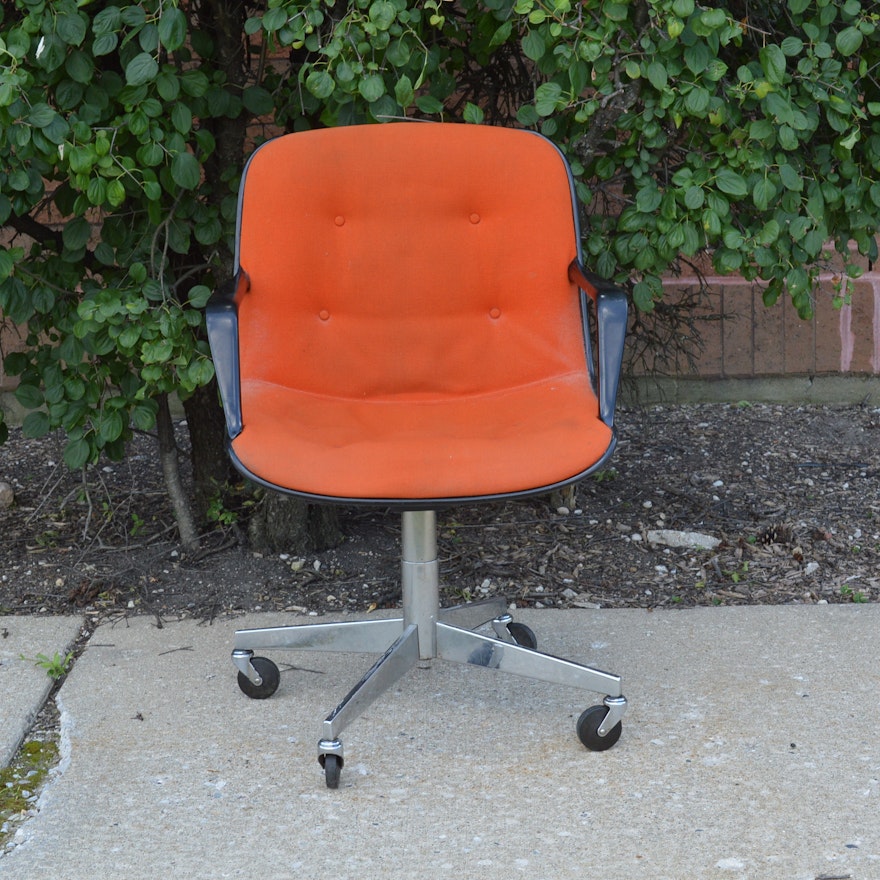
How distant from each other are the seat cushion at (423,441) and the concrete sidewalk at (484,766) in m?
0.50

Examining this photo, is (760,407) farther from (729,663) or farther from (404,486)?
(404,486)

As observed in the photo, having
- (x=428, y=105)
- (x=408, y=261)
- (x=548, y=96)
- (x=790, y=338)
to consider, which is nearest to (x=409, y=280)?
(x=408, y=261)

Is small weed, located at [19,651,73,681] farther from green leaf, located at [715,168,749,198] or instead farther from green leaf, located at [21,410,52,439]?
green leaf, located at [715,168,749,198]

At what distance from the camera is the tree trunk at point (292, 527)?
9.34ft

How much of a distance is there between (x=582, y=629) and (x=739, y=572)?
50 cm

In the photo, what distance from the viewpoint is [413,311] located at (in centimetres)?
235

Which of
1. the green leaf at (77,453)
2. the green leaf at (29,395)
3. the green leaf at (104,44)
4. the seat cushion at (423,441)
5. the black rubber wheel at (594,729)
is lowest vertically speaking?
the black rubber wheel at (594,729)

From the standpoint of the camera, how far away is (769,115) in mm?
2182

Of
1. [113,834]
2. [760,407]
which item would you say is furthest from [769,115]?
[760,407]

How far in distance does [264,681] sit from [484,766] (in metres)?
0.48

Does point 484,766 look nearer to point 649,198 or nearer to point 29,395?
point 649,198

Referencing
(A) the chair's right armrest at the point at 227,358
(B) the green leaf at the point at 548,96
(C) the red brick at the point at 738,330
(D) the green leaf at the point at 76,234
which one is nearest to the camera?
(A) the chair's right armrest at the point at 227,358

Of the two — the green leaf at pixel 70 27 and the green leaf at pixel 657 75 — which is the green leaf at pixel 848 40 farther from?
the green leaf at pixel 70 27

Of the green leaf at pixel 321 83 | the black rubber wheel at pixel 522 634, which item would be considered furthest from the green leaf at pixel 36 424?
the black rubber wheel at pixel 522 634
